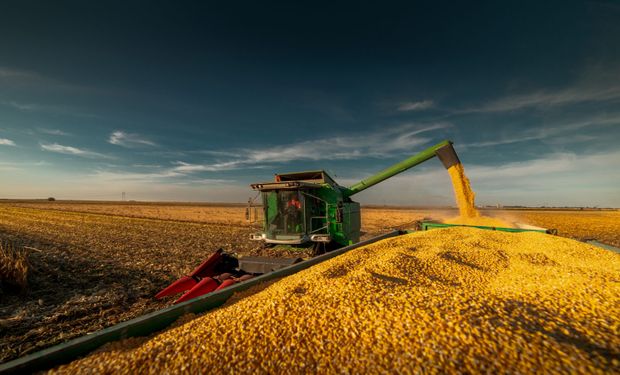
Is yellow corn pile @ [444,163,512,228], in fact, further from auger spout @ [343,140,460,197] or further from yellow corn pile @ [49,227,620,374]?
yellow corn pile @ [49,227,620,374]

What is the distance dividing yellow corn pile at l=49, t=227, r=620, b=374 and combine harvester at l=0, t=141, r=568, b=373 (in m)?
0.15

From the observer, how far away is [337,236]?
777cm

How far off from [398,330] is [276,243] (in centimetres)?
559

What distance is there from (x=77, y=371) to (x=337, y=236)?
650 centimetres

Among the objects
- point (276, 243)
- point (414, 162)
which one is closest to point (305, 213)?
point (276, 243)

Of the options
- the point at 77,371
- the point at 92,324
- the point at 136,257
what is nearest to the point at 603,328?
the point at 77,371

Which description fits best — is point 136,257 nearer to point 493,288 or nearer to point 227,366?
point 227,366

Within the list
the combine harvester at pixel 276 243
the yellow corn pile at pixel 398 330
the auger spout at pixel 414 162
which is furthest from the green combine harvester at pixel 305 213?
the yellow corn pile at pixel 398 330

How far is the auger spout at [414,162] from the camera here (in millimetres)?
9081

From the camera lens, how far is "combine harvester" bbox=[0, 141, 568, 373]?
6.41 ft

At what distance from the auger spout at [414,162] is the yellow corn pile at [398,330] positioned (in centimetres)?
633

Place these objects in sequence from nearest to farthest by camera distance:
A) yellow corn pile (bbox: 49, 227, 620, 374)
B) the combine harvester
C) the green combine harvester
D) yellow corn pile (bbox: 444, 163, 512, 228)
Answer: yellow corn pile (bbox: 49, 227, 620, 374) → the combine harvester → the green combine harvester → yellow corn pile (bbox: 444, 163, 512, 228)

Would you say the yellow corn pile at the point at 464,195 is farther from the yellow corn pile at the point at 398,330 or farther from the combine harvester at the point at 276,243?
the yellow corn pile at the point at 398,330

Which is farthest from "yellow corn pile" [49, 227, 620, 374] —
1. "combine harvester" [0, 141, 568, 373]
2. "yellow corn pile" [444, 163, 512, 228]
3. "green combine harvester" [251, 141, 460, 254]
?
"yellow corn pile" [444, 163, 512, 228]
